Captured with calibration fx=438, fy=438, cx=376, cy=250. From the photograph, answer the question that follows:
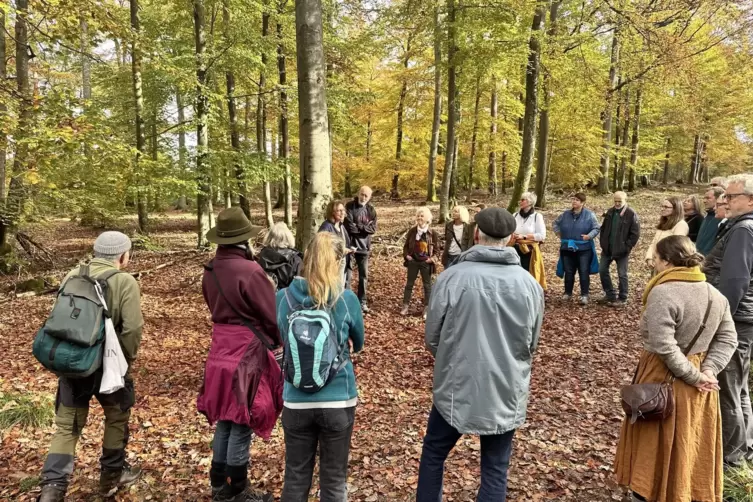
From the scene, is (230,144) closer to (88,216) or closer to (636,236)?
(88,216)

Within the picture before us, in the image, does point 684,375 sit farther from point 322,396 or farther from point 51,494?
point 51,494

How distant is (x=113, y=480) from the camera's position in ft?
11.4

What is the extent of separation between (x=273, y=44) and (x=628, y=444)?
13476mm

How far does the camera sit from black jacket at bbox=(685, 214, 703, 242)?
21.6 ft

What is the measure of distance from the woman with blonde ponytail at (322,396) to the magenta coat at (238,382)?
58 centimetres

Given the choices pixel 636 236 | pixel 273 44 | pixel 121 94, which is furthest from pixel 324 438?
pixel 121 94

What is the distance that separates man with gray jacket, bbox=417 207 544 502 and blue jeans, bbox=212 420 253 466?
4.65 feet

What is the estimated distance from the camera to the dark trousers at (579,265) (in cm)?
792

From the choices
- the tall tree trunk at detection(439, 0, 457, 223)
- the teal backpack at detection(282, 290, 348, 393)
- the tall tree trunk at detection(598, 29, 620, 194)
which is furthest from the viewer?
the tall tree trunk at detection(598, 29, 620, 194)

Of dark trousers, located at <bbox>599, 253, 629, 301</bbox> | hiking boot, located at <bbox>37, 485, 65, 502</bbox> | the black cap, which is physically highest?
the black cap

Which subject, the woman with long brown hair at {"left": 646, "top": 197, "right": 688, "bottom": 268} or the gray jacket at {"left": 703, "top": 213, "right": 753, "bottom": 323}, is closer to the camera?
the gray jacket at {"left": 703, "top": 213, "right": 753, "bottom": 323}

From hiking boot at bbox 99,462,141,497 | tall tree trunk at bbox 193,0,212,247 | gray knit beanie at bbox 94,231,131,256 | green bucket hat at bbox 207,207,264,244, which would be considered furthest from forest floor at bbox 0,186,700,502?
tall tree trunk at bbox 193,0,212,247

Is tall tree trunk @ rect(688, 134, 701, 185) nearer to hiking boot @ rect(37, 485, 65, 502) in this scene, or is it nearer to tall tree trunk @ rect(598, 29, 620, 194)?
tall tree trunk @ rect(598, 29, 620, 194)

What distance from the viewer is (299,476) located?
8.73ft
